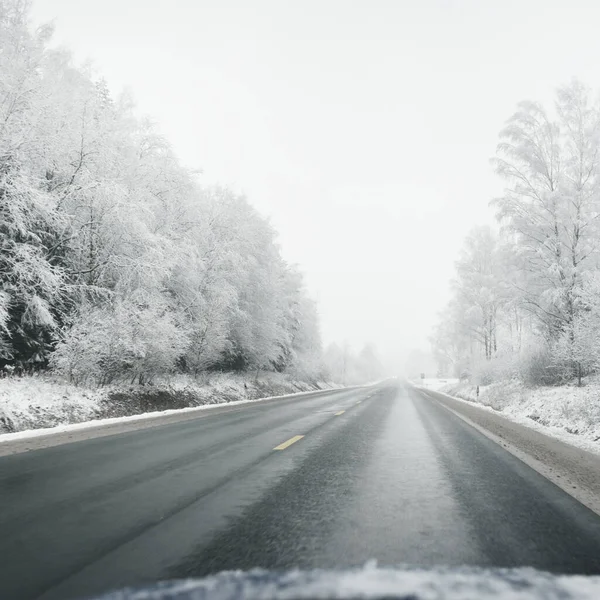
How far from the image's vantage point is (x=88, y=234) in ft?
43.4

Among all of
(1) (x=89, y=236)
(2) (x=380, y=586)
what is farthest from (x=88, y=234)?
(2) (x=380, y=586)

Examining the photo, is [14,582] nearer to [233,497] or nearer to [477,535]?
[233,497]

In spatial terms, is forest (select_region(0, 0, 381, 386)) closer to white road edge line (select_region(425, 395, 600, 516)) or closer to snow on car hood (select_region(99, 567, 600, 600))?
snow on car hood (select_region(99, 567, 600, 600))

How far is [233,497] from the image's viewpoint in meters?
4.14

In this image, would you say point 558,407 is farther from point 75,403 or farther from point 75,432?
point 75,403

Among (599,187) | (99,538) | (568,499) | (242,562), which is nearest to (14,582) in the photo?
(99,538)

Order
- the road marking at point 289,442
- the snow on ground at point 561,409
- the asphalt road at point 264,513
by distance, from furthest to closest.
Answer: the snow on ground at point 561,409 < the road marking at point 289,442 < the asphalt road at point 264,513

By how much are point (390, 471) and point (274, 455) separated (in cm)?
186

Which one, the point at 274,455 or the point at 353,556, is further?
the point at 274,455

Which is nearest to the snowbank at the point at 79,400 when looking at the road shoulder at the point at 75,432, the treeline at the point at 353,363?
the road shoulder at the point at 75,432

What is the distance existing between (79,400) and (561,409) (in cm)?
1323

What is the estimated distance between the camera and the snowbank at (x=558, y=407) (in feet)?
30.6

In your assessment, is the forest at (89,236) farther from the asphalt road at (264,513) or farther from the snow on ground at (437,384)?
the snow on ground at (437,384)

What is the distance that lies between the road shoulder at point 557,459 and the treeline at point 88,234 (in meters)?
10.6
